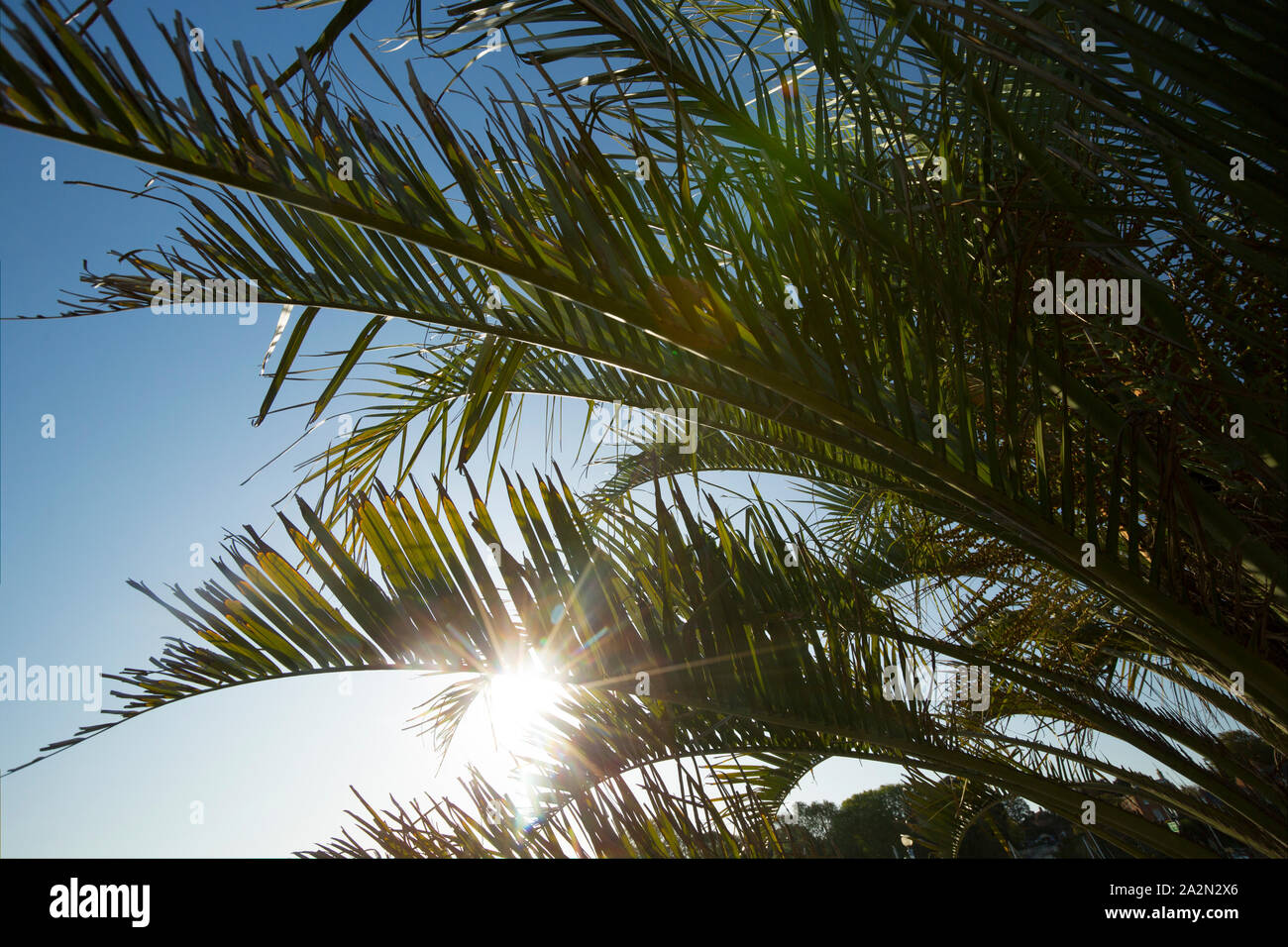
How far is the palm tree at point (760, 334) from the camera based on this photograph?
1.09 meters

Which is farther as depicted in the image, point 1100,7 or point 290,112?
point 290,112

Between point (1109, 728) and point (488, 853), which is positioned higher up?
point (1109, 728)

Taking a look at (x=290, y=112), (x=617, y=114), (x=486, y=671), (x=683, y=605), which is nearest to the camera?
(x=290, y=112)

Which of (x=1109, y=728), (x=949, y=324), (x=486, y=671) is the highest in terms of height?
(x=949, y=324)

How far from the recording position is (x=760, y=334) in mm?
1295

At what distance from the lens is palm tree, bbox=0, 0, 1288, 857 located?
109cm

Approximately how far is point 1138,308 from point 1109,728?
138cm

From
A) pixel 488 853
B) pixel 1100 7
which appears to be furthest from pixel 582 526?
pixel 1100 7

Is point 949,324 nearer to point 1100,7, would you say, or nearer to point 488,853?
point 1100,7
